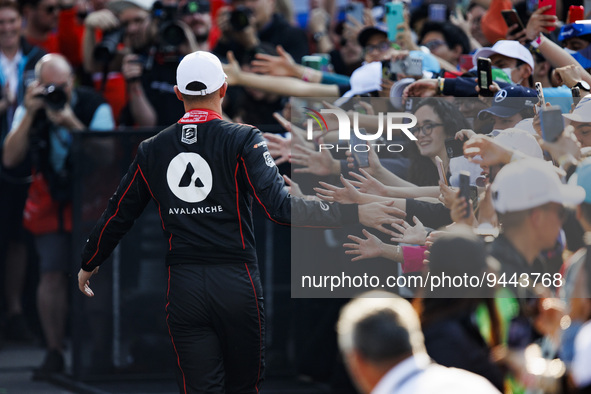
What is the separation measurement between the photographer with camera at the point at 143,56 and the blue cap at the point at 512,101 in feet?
11.2

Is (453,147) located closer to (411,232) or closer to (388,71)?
(411,232)

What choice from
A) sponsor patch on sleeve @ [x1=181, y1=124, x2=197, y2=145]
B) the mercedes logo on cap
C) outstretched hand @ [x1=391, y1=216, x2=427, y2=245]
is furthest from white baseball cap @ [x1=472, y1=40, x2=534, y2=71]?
sponsor patch on sleeve @ [x1=181, y1=124, x2=197, y2=145]

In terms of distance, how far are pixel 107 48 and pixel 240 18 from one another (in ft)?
4.07

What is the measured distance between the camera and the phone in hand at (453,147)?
558cm

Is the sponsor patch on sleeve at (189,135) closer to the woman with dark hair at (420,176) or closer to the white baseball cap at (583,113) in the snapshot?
the woman with dark hair at (420,176)

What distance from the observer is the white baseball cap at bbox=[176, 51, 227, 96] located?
503 centimetres

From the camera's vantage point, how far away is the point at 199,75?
5031 millimetres

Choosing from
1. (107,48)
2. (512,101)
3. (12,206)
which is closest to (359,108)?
(512,101)

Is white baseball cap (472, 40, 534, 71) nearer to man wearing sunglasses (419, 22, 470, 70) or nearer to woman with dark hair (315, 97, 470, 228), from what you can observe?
woman with dark hair (315, 97, 470, 228)

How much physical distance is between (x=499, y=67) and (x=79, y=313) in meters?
3.60

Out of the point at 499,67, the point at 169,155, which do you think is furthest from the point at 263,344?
the point at 499,67

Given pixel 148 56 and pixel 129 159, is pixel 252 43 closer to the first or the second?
pixel 148 56

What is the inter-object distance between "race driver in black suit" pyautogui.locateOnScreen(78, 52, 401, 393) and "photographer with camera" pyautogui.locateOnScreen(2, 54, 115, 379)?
3026mm

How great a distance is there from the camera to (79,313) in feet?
24.8
